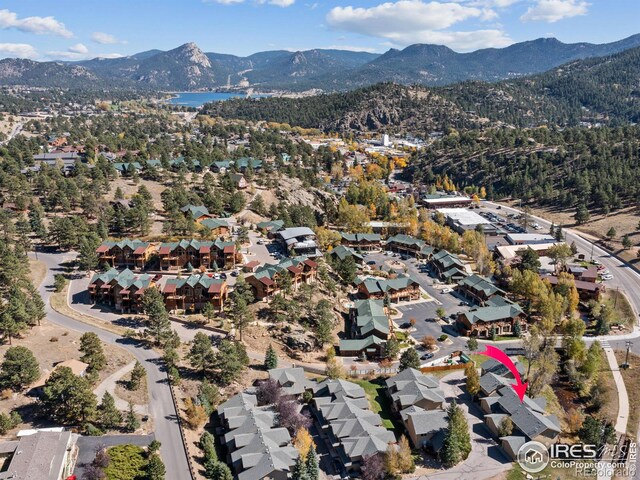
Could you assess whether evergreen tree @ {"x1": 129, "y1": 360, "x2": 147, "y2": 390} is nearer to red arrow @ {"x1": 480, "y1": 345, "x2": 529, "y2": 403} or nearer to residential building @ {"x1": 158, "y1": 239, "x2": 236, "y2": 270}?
residential building @ {"x1": 158, "y1": 239, "x2": 236, "y2": 270}

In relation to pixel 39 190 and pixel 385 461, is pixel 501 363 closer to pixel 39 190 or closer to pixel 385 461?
pixel 385 461

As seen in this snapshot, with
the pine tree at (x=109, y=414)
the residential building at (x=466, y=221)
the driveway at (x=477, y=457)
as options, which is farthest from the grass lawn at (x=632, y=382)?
the pine tree at (x=109, y=414)

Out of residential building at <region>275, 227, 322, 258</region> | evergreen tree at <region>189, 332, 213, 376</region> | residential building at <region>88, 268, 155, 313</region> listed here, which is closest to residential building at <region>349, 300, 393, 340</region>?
residential building at <region>275, 227, 322, 258</region>

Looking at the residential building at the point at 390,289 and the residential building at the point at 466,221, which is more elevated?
the residential building at the point at 466,221

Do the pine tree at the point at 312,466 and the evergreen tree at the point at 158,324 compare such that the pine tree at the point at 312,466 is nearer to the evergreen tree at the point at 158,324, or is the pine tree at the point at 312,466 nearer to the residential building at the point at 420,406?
the residential building at the point at 420,406

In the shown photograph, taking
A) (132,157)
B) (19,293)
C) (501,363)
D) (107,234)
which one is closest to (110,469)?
(19,293)

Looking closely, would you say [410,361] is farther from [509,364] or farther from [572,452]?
[572,452]

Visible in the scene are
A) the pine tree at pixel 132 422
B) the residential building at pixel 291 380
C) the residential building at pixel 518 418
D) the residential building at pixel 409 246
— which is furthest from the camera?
the residential building at pixel 409 246
